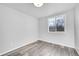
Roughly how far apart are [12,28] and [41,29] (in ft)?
2.75

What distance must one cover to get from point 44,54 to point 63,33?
2.54 ft

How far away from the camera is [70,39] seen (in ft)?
5.27

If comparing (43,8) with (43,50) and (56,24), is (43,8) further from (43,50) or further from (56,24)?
(43,50)

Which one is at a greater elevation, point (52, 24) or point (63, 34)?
point (52, 24)

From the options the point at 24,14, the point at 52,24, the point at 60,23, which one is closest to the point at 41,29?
the point at 52,24

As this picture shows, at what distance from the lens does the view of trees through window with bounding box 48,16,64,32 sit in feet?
5.14

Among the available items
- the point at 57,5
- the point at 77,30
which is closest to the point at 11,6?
the point at 57,5

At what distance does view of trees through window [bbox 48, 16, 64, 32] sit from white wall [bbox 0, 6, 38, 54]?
1.35 ft

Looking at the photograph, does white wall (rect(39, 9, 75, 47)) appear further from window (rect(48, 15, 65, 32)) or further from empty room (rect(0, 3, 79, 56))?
window (rect(48, 15, 65, 32))

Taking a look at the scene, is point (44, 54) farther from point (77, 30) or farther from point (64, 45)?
point (77, 30)

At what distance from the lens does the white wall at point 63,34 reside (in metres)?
1.54

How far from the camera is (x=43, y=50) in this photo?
63.1 inches

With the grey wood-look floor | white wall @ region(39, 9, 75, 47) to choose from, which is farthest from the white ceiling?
the grey wood-look floor

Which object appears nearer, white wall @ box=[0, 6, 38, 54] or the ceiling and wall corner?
the ceiling and wall corner
